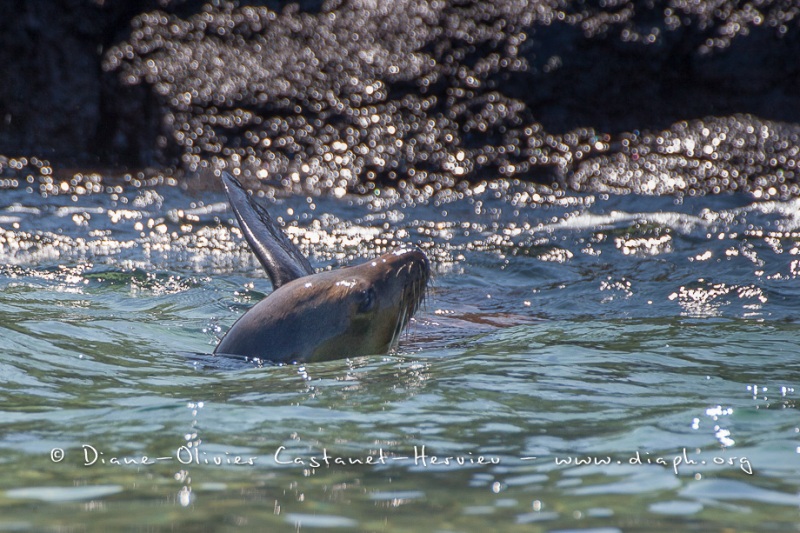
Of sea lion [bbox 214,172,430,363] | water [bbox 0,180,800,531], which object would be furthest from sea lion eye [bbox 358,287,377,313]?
water [bbox 0,180,800,531]

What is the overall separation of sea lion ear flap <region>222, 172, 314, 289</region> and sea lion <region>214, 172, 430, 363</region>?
32 centimetres

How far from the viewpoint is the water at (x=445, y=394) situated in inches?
91.0

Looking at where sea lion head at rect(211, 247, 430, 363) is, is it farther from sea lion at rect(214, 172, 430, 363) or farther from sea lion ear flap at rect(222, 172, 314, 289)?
sea lion ear flap at rect(222, 172, 314, 289)

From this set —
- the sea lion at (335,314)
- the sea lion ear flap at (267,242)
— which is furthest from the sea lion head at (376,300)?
the sea lion ear flap at (267,242)

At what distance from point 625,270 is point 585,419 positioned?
447 cm

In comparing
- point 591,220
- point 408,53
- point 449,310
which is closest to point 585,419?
point 449,310

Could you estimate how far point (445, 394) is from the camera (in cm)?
355

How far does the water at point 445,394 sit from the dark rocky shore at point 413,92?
5.25 feet

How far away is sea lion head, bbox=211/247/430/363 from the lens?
15.1 feet

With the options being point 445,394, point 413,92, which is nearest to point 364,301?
point 445,394

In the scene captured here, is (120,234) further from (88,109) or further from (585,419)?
(585,419)

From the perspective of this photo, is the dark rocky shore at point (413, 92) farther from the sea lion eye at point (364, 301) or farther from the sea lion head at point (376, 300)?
the sea lion eye at point (364, 301)

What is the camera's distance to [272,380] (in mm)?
3969

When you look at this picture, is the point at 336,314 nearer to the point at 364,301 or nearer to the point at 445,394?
the point at 364,301
